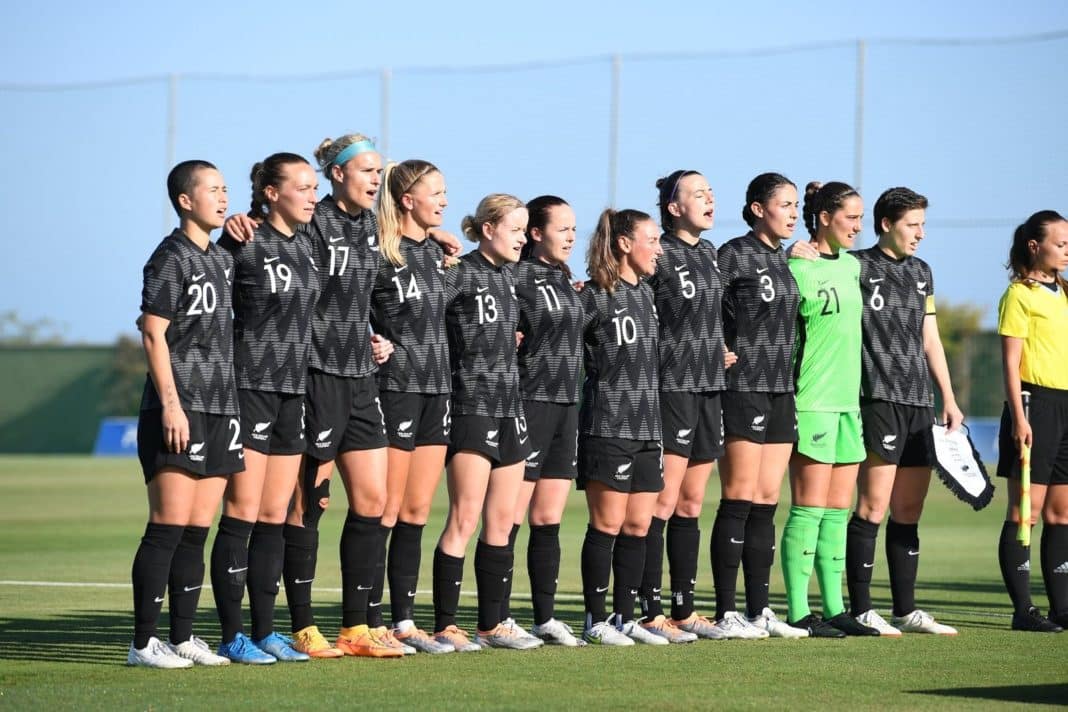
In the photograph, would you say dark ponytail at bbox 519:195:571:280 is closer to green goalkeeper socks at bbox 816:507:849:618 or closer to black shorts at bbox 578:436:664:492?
black shorts at bbox 578:436:664:492

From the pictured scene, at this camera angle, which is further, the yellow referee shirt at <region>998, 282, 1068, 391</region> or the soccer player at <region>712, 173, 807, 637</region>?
the yellow referee shirt at <region>998, 282, 1068, 391</region>

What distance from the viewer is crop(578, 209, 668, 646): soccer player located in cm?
788

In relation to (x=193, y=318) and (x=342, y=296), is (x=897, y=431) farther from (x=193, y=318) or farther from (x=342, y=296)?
(x=193, y=318)

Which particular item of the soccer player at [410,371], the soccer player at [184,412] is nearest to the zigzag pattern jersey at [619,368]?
the soccer player at [410,371]

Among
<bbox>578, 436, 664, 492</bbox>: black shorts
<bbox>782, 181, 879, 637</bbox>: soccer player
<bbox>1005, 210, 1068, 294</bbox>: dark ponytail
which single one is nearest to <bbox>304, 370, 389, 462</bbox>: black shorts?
<bbox>578, 436, 664, 492</bbox>: black shorts

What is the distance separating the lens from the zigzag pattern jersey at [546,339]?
7.77m

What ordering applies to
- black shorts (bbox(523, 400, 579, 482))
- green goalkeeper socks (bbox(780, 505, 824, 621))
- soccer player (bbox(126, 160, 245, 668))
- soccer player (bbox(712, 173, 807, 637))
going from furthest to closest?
1. green goalkeeper socks (bbox(780, 505, 824, 621))
2. soccer player (bbox(712, 173, 807, 637))
3. black shorts (bbox(523, 400, 579, 482))
4. soccer player (bbox(126, 160, 245, 668))

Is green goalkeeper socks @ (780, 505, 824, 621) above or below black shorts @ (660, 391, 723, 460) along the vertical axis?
below

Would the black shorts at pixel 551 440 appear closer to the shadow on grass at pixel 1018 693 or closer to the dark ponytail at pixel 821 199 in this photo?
the dark ponytail at pixel 821 199

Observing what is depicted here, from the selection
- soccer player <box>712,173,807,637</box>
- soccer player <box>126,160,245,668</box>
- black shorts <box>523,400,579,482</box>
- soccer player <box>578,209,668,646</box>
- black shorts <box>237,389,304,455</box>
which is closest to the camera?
soccer player <box>126,160,245,668</box>

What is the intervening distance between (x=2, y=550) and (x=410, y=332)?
22.2 ft

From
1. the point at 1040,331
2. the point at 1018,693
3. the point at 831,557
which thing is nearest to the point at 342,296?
the point at 831,557

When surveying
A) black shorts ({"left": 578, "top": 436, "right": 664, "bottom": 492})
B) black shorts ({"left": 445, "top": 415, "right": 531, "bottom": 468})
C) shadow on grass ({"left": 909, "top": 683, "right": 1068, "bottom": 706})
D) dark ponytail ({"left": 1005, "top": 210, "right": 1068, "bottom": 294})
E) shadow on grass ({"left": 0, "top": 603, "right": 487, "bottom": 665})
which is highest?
dark ponytail ({"left": 1005, "top": 210, "right": 1068, "bottom": 294})

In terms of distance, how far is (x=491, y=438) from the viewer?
7.50m
